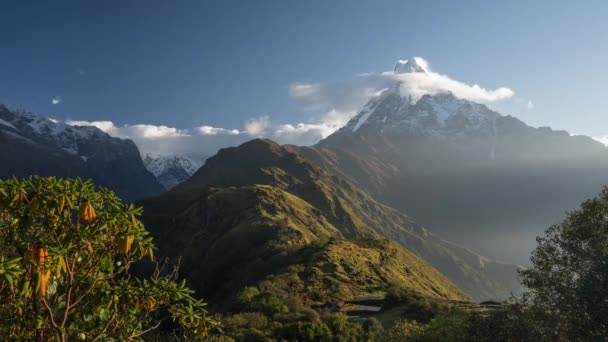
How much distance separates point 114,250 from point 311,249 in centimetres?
6887

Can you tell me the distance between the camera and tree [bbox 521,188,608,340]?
1576cm

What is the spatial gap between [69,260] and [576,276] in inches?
901

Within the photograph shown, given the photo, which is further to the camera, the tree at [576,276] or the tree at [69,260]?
the tree at [576,276]

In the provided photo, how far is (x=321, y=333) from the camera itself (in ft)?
91.7

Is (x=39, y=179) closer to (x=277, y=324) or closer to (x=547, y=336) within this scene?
(x=547, y=336)

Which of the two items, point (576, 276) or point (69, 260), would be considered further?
point (576, 276)

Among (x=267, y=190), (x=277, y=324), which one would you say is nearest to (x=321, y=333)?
(x=277, y=324)

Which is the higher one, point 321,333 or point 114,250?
point 114,250

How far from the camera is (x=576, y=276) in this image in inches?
798

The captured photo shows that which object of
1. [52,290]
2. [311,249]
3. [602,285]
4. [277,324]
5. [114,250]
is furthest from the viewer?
[311,249]

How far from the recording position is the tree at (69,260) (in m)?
7.29

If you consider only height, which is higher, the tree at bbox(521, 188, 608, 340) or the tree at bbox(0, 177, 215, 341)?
the tree at bbox(0, 177, 215, 341)

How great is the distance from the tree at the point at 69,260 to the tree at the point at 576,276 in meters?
15.4

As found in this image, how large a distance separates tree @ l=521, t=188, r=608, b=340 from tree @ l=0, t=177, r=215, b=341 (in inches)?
606
